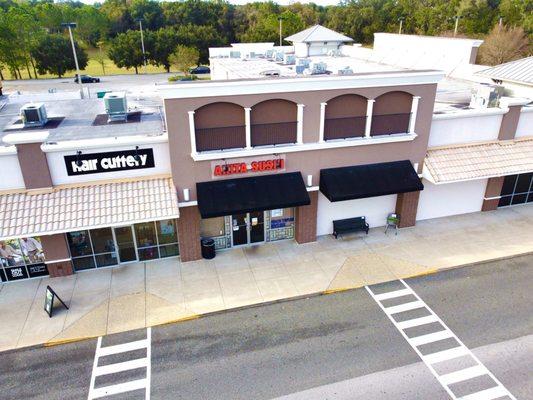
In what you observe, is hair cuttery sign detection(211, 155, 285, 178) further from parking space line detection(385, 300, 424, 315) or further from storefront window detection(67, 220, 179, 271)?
parking space line detection(385, 300, 424, 315)

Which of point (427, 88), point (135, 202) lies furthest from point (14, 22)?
point (427, 88)

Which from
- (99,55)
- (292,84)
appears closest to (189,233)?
(292,84)

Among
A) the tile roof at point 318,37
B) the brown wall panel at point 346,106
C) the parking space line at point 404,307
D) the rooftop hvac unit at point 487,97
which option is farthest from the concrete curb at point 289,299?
the tile roof at point 318,37

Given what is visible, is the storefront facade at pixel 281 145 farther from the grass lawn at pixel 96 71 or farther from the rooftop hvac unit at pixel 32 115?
the grass lawn at pixel 96 71

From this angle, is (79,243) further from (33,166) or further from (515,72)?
(515,72)

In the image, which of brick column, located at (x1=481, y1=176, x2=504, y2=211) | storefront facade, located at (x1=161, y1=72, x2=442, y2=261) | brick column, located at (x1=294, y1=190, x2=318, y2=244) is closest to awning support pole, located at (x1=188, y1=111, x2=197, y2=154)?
storefront facade, located at (x1=161, y1=72, x2=442, y2=261)

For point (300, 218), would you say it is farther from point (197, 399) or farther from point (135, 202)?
point (197, 399)
